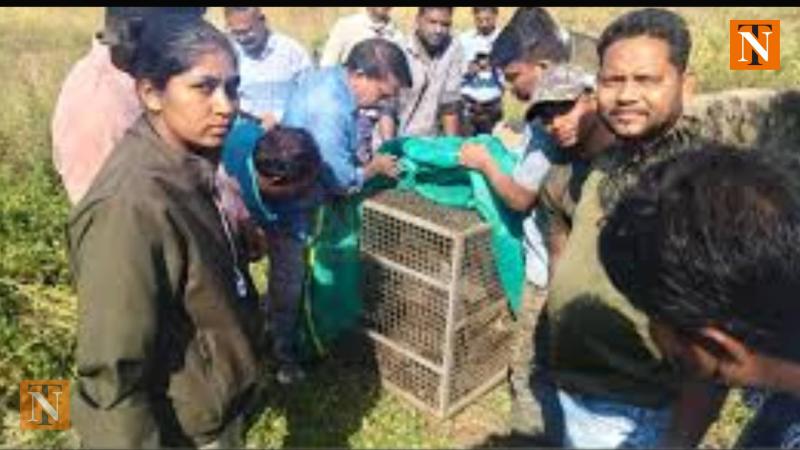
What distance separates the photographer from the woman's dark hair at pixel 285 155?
439 centimetres

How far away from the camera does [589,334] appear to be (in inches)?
109

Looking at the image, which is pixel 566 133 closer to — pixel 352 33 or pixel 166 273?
pixel 166 273

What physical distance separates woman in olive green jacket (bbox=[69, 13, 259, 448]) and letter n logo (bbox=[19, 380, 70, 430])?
2.05m

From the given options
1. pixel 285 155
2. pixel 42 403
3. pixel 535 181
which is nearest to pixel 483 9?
pixel 285 155

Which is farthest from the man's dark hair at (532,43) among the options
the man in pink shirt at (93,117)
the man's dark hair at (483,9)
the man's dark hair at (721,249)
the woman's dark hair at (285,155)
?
the man's dark hair at (483,9)

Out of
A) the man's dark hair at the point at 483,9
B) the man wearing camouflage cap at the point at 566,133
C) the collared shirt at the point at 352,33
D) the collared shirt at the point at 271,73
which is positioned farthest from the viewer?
the man's dark hair at the point at 483,9

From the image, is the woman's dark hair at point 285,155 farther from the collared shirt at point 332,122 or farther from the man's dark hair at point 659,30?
the man's dark hair at point 659,30

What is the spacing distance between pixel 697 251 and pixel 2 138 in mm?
7216

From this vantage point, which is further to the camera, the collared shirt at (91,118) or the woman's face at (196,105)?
the collared shirt at (91,118)

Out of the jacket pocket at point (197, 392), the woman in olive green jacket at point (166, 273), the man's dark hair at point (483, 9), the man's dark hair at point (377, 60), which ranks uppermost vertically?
the man's dark hair at point (483, 9)

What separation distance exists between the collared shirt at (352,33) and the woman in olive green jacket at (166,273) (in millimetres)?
4043

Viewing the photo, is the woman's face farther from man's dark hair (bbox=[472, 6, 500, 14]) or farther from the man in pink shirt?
man's dark hair (bbox=[472, 6, 500, 14])

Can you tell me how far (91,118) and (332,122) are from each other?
3.99 ft

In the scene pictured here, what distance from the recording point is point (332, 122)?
4695mm
